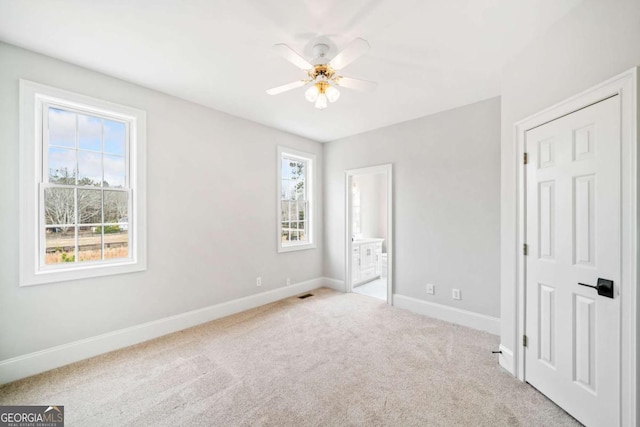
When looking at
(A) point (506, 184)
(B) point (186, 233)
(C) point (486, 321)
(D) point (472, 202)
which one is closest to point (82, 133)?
(B) point (186, 233)

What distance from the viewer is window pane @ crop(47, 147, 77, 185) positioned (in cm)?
237

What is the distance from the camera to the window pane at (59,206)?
92.4 inches

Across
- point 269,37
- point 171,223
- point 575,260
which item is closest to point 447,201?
point 575,260

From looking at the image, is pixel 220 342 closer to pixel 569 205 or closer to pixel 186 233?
pixel 186 233

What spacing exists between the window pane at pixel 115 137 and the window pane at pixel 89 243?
2.72ft

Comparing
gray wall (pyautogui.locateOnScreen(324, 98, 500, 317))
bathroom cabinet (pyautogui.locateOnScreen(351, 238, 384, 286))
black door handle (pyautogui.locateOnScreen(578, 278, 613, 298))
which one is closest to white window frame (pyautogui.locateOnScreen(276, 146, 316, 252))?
bathroom cabinet (pyautogui.locateOnScreen(351, 238, 384, 286))

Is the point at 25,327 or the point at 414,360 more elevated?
the point at 25,327

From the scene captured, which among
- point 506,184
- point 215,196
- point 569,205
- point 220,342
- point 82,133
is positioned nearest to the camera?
point 569,205

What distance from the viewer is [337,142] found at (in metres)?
4.77

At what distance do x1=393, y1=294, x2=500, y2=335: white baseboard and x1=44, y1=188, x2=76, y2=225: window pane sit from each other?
4004 millimetres

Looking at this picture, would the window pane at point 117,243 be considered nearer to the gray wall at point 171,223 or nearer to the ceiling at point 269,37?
the gray wall at point 171,223

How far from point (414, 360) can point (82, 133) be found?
3.91 meters

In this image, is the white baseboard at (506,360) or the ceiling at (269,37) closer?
the ceiling at (269,37)

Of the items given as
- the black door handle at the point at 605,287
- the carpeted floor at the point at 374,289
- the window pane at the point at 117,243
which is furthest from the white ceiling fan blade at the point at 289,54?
the carpeted floor at the point at 374,289
